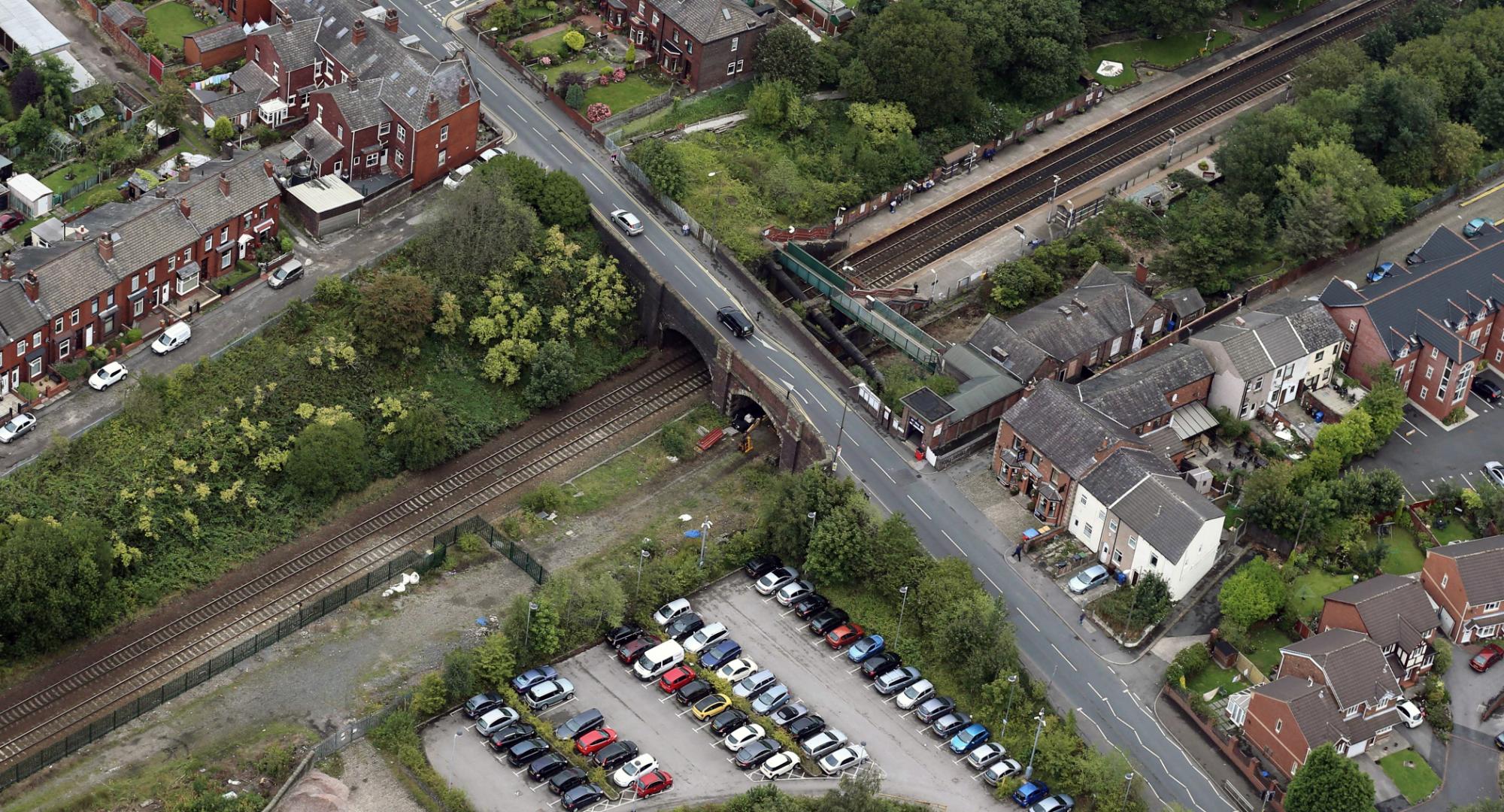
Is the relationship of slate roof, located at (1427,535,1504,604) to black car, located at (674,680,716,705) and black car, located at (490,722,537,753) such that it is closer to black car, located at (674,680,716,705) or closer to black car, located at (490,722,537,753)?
black car, located at (674,680,716,705)

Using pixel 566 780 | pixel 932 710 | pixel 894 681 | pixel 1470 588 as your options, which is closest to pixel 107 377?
pixel 566 780

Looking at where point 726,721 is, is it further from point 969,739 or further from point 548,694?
point 969,739

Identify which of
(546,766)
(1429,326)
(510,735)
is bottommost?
(546,766)

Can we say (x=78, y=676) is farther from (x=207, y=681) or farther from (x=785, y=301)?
(x=785, y=301)

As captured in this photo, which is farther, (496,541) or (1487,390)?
(1487,390)

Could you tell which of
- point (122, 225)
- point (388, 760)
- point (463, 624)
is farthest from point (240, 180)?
point (388, 760)

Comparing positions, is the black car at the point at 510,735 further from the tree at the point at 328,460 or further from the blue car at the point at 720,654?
the tree at the point at 328,460
